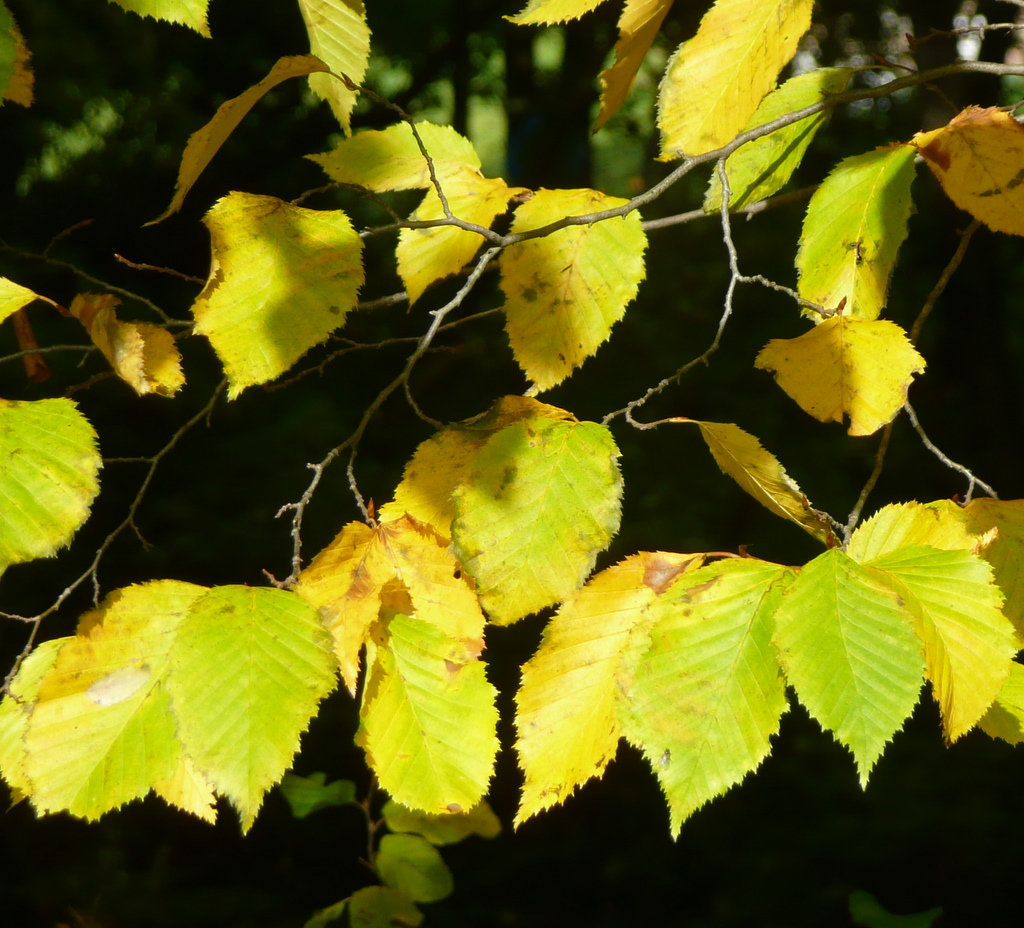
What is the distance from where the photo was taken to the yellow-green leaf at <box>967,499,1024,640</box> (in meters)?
0.65

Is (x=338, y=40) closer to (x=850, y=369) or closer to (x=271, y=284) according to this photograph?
(x=271, y=284)

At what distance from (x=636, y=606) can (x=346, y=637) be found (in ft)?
0.56

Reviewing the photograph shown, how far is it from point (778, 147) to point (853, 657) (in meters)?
0.45

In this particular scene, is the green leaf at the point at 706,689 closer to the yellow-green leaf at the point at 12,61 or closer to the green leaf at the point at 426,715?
the green leaf at the point at 426,715

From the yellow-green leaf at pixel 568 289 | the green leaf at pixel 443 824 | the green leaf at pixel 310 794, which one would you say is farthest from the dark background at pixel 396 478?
the yellow-green leaf at pixel 568 289

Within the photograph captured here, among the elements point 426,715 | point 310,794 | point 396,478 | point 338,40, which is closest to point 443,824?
point 310,794

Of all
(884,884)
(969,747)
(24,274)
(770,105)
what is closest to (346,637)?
(770,105)

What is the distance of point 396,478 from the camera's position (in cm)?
235

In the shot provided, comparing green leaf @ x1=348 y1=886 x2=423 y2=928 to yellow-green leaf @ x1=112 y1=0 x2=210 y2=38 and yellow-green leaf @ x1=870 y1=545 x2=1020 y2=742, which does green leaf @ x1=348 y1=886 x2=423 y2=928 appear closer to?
yellow-green leaf @ x1=870 y1=545 x2=1020 y2=742

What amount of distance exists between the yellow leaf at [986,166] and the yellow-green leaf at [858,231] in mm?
30

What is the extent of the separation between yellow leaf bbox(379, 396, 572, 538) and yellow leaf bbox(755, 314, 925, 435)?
0.16 meters

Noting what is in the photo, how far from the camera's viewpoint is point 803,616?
0.50m

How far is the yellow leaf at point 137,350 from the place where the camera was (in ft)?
2.08

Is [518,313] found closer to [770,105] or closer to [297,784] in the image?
[770,105]
